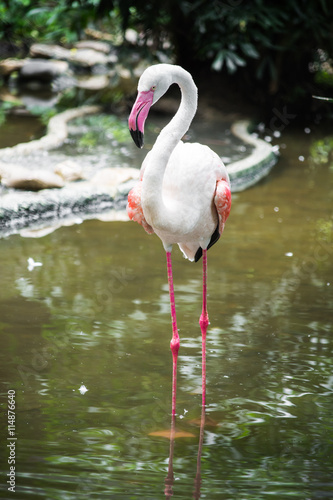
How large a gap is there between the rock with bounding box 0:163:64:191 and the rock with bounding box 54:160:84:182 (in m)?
0.31

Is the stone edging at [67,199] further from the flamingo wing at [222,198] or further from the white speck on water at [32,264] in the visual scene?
the flamingo wing at [222,198]

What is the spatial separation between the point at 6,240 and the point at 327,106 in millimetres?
8226

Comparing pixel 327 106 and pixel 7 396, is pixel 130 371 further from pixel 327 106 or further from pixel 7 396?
pixel 327 106

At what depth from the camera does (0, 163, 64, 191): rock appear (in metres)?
7.06

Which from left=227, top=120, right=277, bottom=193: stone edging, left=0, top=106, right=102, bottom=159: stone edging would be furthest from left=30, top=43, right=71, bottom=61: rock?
left=227, top=120, right=277, bottom=193: stone edging

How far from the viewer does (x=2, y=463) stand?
297 cm

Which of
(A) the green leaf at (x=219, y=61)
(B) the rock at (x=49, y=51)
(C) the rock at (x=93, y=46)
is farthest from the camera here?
(C) the rock at (x=93, y=46)

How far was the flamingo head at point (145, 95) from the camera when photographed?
3074mm

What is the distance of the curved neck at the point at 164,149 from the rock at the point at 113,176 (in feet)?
12.7

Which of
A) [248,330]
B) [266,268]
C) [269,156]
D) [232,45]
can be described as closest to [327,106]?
[232,45]

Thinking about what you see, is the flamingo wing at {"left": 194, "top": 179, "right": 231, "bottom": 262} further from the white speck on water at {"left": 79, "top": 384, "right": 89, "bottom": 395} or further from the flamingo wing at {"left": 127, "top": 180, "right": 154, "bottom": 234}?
the white speck on water at {"left": 79, "top": 384, "right": 89, "bottom": 395}

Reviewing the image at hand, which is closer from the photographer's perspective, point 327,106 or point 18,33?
point 327,106

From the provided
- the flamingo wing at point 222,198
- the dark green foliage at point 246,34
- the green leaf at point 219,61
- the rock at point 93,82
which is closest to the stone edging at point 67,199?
the green leaf at point 219,61

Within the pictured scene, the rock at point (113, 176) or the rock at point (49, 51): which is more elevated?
the rock at point (113, 176)
